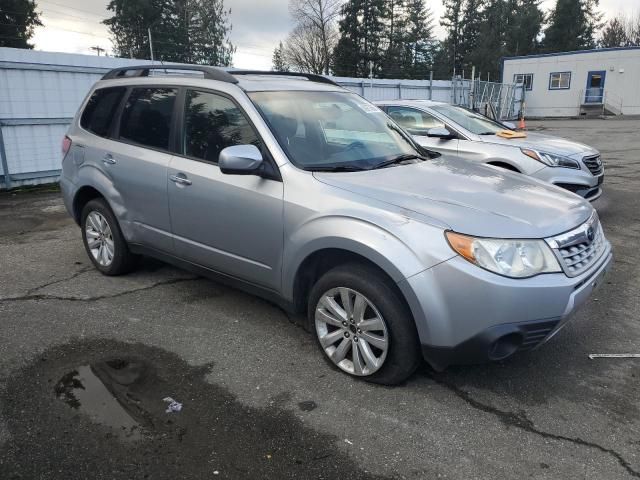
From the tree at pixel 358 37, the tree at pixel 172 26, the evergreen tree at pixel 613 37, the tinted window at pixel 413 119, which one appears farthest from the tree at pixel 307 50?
the tinted window at pixel 413 119

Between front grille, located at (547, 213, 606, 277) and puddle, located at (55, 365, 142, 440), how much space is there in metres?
2.45

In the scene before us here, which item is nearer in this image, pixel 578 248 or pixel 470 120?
pixel 578 248

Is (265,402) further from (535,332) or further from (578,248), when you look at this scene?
(578,248)

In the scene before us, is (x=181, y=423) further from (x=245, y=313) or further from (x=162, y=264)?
(x=162, y=264)

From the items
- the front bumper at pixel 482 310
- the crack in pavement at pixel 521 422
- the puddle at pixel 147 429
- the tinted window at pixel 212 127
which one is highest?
the tinted window at pixel 212 127

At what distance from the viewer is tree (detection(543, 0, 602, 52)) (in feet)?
183

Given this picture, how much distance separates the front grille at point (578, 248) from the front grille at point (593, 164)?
3.80 metres

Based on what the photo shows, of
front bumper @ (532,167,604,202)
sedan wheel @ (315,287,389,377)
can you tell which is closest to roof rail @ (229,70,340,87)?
sedan wheel @ (315,287,389,377)

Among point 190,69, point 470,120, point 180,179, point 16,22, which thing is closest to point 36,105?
point 190,69

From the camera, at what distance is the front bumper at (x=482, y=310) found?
2746mm

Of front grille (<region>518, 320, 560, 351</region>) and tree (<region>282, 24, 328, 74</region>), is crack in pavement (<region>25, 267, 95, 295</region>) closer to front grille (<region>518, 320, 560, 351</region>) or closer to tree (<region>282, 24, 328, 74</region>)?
front grille (<region>518, 320, 560, 351</region>)

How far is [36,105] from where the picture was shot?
9586 mm

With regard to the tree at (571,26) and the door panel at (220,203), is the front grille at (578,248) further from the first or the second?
the tree at (571,26)

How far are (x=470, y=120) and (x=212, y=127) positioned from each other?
16.5 ft
